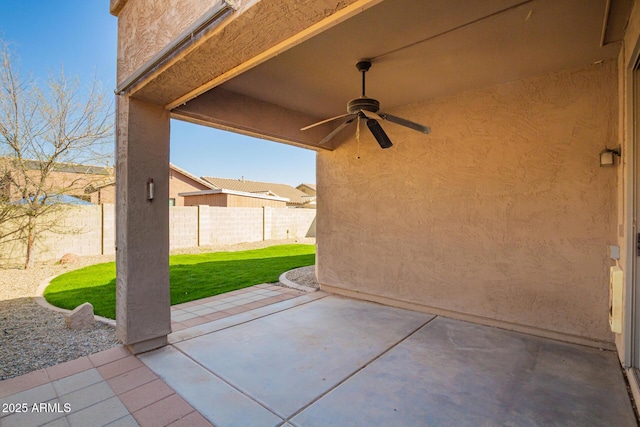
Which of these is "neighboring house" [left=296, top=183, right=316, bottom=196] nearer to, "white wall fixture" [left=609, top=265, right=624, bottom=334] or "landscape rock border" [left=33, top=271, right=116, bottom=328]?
"landscape rock border" [left=33, top=271, right=116, bottom=328]

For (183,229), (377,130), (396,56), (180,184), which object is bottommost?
(183,229)

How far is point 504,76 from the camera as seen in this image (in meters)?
3.65

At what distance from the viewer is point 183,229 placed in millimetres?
11820

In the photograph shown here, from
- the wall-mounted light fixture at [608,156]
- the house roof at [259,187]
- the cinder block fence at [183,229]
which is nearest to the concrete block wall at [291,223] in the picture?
the cinder block fence at [183,229]

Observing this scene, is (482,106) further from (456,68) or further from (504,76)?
(456,68)

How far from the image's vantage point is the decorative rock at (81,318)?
377 centimetres

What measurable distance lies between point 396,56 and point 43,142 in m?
8.77

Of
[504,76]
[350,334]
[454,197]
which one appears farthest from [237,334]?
[504,76]

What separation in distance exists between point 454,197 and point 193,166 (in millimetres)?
24387

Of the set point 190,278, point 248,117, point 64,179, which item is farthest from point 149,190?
point 64,179

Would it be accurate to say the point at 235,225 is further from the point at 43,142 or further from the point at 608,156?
the point at 608,156

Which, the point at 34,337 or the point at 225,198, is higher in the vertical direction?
the point at 225,198

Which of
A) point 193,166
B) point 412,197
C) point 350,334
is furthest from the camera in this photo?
point 193,166

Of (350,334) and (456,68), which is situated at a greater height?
(456,68)
